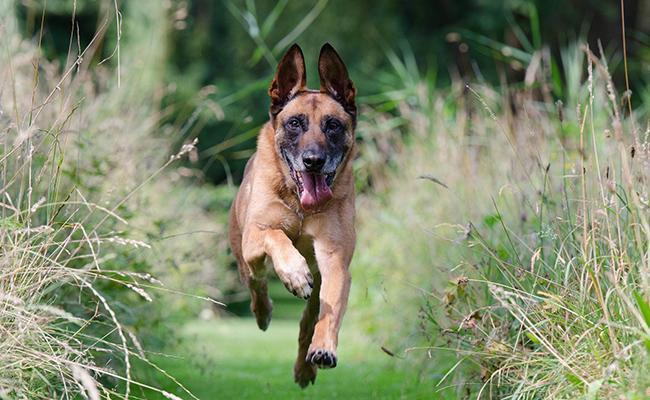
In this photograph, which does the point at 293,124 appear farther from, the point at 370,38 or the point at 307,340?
the point at 370,38

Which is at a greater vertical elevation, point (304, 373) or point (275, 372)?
point (304, 373)

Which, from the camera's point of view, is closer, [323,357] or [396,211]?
[323,357]

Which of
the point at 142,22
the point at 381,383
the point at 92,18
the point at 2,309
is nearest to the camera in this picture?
the point at 2,309

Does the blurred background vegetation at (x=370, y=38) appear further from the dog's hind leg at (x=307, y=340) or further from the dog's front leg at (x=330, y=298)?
the dog's front leg at (x=330, y=298)

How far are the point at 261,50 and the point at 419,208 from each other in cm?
254

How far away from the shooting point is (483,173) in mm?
9398

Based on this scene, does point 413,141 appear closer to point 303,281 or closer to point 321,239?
point 321,239

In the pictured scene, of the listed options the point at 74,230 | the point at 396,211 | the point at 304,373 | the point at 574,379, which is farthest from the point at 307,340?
the point at 396,211

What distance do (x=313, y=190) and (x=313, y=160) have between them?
18 cm

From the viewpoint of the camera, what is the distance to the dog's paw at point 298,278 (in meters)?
5.56

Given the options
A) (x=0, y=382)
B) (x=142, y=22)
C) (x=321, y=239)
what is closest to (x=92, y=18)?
(x=142, y=22)

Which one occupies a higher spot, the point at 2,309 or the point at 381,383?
the point at 2,309

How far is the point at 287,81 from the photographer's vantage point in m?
6.87

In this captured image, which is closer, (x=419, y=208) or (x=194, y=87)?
(x=419, y=208)
